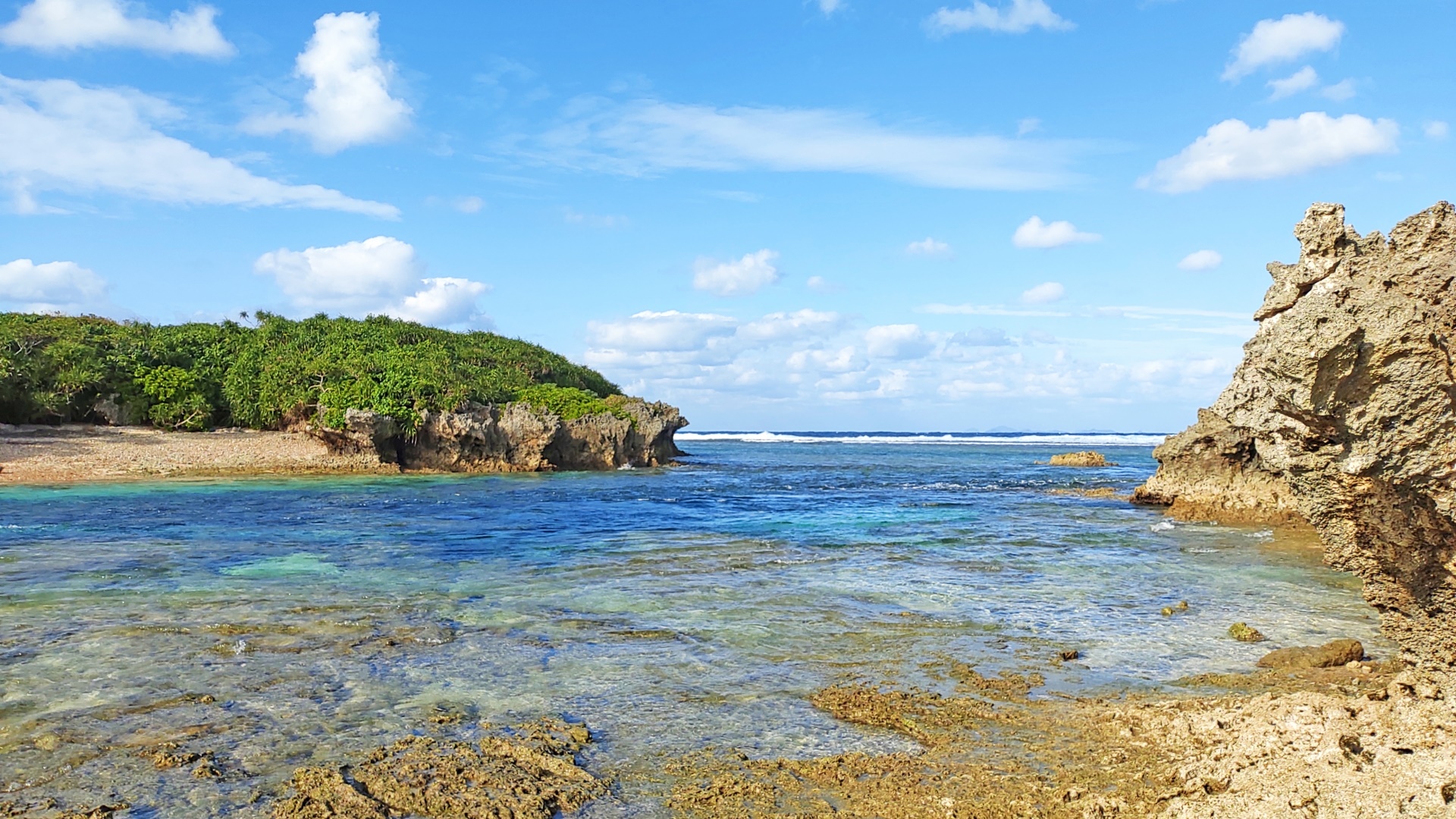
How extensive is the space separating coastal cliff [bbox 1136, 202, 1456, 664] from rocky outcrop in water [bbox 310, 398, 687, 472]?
35.1 metres

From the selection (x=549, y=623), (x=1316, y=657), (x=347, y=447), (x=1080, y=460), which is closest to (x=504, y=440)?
(x=347, y=447)

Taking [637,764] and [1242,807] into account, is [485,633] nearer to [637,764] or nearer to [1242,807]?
[637,764]

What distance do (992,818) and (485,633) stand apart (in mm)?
6154

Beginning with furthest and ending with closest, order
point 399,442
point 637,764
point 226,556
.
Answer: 1. point 399,442
2. point 226,556
3. point 637,764

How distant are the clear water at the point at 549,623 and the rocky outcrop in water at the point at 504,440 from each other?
14.4 metres

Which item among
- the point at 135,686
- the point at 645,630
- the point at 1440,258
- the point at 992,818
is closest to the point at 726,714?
the point at 992,818

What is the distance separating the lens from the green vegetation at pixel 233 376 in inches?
1410

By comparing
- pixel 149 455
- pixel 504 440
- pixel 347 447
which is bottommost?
pixel 149 455

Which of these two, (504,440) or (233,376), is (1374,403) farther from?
(233,376)

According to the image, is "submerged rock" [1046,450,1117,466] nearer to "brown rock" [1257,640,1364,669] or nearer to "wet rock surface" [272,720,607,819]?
"brown rock" [1257,640,1364,669]

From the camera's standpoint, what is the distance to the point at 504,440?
40312mm

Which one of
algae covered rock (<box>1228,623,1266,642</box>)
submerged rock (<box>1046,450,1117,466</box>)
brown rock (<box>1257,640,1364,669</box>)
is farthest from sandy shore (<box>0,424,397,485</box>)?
submerged rock (<box>1046,450,1117,466</box>)

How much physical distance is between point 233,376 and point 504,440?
13.3 meters

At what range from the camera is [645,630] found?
9688mm
